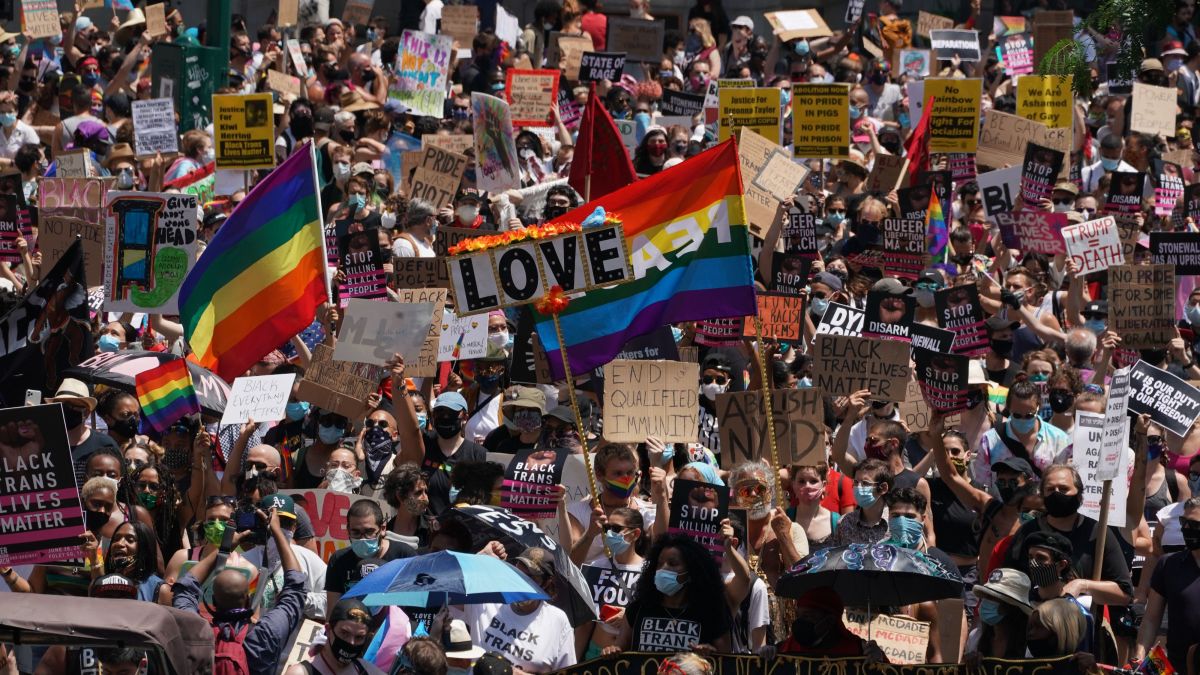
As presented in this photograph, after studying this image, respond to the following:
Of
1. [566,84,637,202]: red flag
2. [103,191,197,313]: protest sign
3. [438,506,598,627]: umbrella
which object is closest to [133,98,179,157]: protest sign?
[103,191,197,313]: protest sign

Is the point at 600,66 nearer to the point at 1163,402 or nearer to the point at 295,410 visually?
the point at 295,410

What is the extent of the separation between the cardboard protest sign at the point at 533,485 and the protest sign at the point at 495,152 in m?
6.43

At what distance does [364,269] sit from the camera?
1383cm

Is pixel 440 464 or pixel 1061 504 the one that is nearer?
pixel 1061 504

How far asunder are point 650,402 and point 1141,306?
3832mm

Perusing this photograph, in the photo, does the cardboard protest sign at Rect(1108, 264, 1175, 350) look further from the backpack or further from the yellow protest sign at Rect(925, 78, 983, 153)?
the backpack

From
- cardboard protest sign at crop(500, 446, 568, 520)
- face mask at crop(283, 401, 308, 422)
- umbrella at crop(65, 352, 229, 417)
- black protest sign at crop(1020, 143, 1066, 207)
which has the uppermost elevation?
black protest sign at crop(1020, 143, 1066, 207)

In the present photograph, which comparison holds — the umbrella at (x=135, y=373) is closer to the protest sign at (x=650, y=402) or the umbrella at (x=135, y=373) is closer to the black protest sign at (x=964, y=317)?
the protest sign at (x=650, y=402)

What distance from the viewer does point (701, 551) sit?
877cm

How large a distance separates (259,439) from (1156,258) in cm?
637

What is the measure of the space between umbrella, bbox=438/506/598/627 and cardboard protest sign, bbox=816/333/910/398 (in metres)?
Answer: 3.00

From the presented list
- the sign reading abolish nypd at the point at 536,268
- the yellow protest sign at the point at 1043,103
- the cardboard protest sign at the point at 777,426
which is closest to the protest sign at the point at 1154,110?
the yellow protest sign at the point at 1043,103

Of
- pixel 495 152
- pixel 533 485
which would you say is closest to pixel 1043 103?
pixel 495 152

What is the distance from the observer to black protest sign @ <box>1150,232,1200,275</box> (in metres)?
14.8
